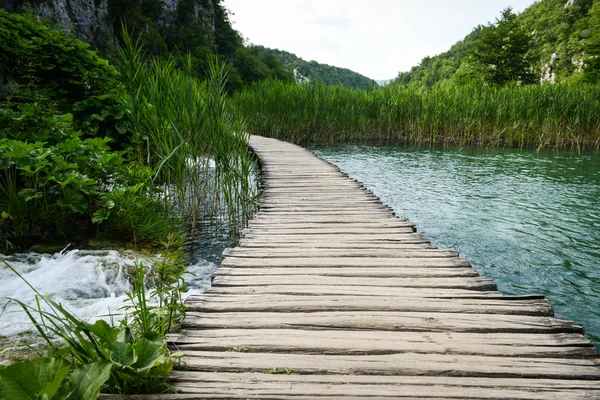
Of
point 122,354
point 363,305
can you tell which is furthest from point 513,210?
point 122,354

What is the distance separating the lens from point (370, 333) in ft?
5.35

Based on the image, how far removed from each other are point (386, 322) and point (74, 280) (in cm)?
238

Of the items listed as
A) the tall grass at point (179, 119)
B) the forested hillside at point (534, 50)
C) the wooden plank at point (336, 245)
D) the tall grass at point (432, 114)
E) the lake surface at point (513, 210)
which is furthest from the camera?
the forested hillside at point (534, 50)

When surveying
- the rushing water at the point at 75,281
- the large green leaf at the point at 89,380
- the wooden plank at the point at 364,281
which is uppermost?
the large green leaf at the point at 89,380

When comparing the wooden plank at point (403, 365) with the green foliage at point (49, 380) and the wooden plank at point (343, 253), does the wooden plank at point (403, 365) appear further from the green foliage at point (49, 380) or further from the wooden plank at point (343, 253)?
the wooden plank at point (343, 253)

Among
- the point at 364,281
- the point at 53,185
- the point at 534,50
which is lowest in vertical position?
the point at 364,281

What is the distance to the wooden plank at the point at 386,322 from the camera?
166cm

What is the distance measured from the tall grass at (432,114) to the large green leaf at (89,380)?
10.5 m

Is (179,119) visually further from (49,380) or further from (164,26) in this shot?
(164,26)

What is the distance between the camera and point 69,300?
2.64 metres

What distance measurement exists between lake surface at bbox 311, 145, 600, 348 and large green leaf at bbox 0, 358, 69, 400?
2.99m

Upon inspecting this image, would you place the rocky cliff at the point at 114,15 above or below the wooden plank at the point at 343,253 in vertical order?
above

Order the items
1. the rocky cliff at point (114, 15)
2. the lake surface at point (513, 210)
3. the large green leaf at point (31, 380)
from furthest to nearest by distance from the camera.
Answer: the rocky cliff at point (114, 15)
the lake surface at point (513, 210)
the large green leaf at point (31, 380)

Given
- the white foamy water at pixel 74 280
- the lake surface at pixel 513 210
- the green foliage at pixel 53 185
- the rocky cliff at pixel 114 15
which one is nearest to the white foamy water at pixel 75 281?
the white foamy water at pixel 74 280
